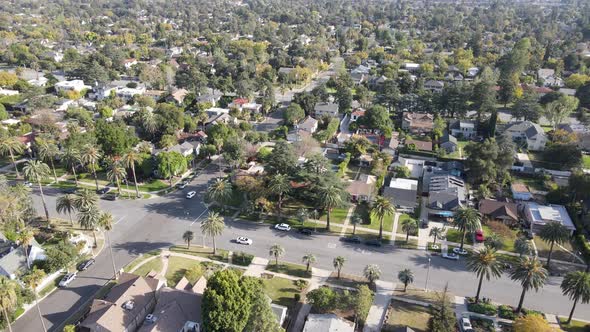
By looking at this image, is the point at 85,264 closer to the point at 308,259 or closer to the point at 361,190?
the point at 308,259

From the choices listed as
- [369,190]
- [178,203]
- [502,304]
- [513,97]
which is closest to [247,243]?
Result: [178,203]

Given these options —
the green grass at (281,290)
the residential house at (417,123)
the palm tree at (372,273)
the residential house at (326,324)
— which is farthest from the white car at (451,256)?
the residential house at (417,123)

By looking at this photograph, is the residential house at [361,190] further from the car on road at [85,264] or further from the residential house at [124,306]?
the car on road at [85,264]

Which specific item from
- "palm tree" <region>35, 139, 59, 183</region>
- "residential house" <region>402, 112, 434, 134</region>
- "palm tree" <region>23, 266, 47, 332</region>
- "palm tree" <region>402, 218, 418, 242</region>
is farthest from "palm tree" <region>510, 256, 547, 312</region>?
"palm tree" <region>35, 139, 59, 183</region>

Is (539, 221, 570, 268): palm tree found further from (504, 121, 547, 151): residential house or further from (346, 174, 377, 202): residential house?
(504, 121, 547, 151): residential house

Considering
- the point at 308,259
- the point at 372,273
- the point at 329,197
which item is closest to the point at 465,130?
the point at 329,197

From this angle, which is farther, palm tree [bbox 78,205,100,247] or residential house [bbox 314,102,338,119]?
residential house [bbox 314,102,338,119]
